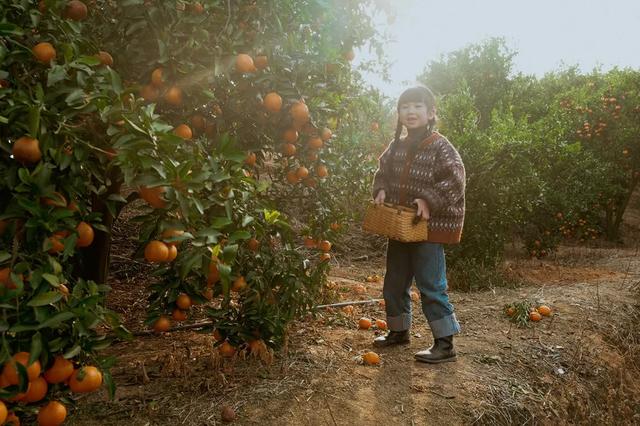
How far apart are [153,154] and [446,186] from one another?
2.01 metres

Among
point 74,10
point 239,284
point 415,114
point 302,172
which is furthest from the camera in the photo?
point 302,172

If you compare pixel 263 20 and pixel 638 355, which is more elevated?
pixel 263 20

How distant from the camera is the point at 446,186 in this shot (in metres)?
3.38

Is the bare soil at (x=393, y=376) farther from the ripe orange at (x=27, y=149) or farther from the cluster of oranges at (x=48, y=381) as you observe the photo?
the ripe orange at (x=27, y=149)

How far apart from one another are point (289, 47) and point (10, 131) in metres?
1.66

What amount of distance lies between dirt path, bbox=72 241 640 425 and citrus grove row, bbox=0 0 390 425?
302 mm

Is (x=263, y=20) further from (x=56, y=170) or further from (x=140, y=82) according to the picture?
(x=56, y=170)

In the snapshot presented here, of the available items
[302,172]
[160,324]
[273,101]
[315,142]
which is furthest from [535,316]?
[160,324]

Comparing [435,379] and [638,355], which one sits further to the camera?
[638,355]

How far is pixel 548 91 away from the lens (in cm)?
1544

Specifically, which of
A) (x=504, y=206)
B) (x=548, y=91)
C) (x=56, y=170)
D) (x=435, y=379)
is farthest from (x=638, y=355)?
(x=548, y=91)

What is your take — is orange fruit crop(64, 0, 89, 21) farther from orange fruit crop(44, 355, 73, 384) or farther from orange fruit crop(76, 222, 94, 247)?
orange fruit crop(44, 355, 73, 384)

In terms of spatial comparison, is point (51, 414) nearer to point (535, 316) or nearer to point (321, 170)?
point (321, 170)

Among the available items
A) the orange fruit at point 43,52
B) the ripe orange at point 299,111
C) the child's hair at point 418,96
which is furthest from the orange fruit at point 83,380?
the child's hair at point 418,96
